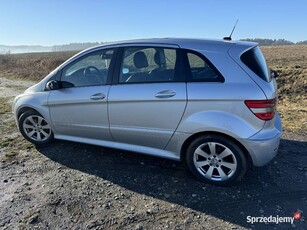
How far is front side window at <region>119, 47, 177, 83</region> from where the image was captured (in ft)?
11.3

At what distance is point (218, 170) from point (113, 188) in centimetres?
137

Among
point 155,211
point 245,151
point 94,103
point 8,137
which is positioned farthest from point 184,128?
point 8,137

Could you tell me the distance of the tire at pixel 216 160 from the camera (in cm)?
324

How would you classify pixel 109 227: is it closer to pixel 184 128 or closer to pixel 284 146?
pixel 184 128

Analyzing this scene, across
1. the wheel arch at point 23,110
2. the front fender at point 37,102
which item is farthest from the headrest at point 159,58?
the wheel arch at point 23,110

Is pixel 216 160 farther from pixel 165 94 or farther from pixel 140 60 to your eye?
pixel 140 60

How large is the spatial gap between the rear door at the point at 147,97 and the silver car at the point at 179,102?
0.01 metres

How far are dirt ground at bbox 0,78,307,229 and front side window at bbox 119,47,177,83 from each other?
51.9 inches

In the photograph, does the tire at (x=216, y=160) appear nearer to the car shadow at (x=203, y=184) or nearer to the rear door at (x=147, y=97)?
the car shadow at (x=203, y=184)

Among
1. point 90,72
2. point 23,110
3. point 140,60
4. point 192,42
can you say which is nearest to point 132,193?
point 140,60

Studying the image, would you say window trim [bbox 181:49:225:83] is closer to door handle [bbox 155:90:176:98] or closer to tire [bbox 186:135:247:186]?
door handle [bbox 155:90:176:98]

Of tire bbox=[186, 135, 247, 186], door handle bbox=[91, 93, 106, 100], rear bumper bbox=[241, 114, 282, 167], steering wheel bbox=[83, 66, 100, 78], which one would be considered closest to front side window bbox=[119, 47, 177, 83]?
door handle bbox=[91, 93, 106, 100]

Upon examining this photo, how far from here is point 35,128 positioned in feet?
15.3

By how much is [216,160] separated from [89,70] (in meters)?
2.27
